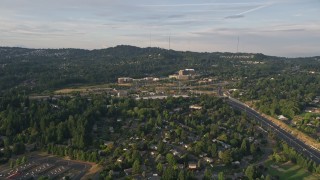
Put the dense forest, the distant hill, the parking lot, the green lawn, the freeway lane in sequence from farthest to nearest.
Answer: the distant hill, the freeway lane, the dense forest, the green lawn, the parking lot

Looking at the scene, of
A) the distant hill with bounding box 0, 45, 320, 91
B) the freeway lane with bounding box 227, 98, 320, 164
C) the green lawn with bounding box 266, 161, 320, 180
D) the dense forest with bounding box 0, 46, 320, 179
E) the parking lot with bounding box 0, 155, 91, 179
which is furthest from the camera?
the distant hill with bounding box 0, 45, 320, 91

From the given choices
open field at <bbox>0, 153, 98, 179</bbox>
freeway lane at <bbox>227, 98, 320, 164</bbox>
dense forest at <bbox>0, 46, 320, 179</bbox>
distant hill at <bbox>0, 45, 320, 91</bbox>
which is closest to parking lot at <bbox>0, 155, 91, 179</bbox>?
open field at <bbox>0, 153, 98, 179</bbox>

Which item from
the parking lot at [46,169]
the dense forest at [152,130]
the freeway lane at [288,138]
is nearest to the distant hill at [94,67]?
the dense forest at [152,130]

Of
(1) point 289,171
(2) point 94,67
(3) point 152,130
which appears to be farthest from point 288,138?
(2) point 94,67

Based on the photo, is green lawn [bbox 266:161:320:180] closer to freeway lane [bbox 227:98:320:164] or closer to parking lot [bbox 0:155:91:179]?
freeway lane [bbox 227:98:320:164]

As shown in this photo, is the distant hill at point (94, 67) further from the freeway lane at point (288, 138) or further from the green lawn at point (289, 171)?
the green lawn at point (289, 171)

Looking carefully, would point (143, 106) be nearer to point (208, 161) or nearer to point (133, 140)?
point (133, 140)

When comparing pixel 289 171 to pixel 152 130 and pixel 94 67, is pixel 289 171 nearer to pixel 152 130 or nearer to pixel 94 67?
pixel 152 130
